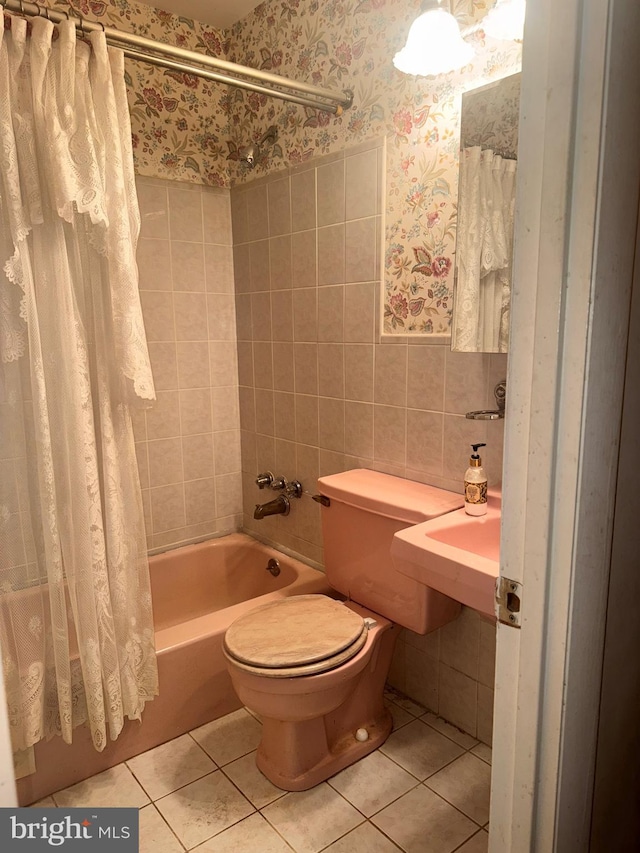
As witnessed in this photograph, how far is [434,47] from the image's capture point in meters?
1.48

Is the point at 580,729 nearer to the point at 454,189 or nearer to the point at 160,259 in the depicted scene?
the point at 454,189

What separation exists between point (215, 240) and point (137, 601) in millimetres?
1511

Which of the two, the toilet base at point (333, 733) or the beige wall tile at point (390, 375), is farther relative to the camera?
the beige wall tile at point (390, 375)

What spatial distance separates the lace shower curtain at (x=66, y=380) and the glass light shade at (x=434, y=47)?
75cm

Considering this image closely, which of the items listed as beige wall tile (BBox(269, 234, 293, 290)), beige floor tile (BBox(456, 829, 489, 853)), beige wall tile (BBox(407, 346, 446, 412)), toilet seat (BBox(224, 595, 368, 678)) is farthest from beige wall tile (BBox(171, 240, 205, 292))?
beige floor tile (BBox(456, 829, 489, 853))

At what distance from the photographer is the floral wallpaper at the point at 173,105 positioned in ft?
7.08

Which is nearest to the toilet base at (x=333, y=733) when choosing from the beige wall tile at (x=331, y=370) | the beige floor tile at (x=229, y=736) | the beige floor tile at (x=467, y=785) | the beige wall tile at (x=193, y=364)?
the beige floor tile at (x=229, y=736)

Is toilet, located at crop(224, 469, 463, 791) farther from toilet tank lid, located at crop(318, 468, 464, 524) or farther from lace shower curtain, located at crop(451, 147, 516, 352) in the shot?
lace shower curtain, located at crop(451, 147, 516, 352)

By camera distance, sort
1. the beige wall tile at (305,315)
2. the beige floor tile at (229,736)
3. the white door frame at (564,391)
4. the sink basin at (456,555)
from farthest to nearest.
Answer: the beige wall tile at (305,315) → the beige floor tile at (229,736) → the sink basin at (456,555) → the white door frame at (564,391)

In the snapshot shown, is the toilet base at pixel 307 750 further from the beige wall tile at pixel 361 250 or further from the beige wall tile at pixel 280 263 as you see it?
the beige wall tile at pixel 280 263

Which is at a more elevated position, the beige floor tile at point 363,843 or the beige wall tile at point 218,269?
the beige wall tile at point 218,269

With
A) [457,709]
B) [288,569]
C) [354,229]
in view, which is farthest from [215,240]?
[457,709]

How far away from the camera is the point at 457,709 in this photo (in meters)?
1.88

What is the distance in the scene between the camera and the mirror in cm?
147
